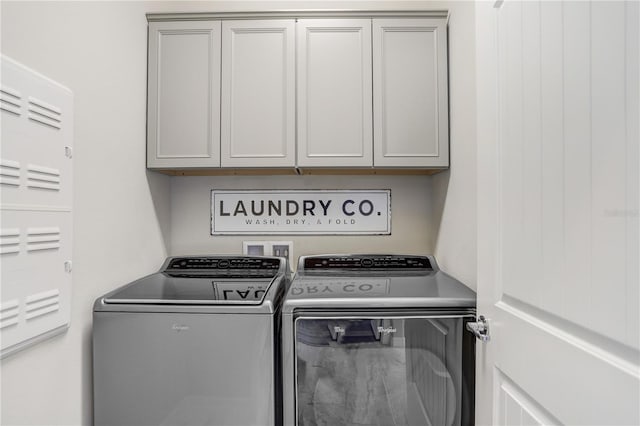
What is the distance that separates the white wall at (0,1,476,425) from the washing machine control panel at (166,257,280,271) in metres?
0.14

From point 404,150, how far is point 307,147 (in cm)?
49

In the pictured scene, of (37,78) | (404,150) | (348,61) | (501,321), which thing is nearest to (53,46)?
(37,78)


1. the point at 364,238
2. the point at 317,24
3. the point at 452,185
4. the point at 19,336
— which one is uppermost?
the point at 317,24

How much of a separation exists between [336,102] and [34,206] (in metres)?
1.31

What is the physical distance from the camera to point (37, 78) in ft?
3.51

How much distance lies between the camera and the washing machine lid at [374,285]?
1.35m

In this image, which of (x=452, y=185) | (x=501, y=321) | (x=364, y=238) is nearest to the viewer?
(x=501, y=321)

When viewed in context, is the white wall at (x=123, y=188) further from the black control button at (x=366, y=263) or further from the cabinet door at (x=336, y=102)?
the cabinet door at (x=336, y=102)

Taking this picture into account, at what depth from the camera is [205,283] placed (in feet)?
5.34

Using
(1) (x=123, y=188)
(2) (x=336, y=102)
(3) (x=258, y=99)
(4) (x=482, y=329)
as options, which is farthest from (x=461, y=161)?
(1) (x=123, y=188)

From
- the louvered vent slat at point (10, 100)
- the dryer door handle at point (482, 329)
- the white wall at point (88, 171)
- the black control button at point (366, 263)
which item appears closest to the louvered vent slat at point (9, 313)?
the white wall at point (88, 171)

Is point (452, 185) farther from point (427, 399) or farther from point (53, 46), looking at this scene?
point (53, 46)

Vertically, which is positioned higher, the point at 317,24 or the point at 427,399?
the point at 317,24

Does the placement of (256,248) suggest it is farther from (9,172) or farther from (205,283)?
(9,172)
